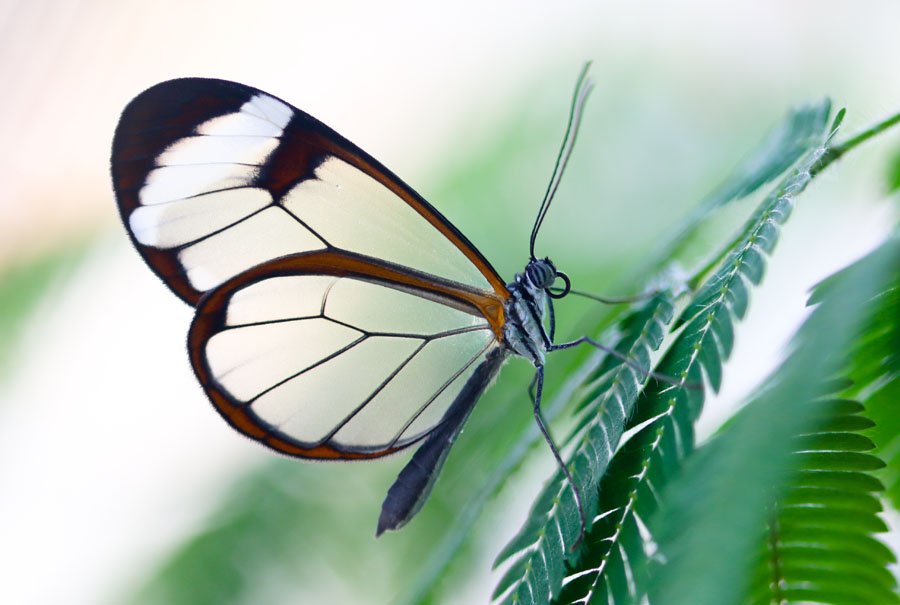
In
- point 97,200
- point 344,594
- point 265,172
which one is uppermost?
point 97,200

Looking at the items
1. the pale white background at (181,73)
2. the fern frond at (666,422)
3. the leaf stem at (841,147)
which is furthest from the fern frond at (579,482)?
the pale white background at (181,73)

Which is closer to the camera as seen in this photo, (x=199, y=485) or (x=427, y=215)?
(x=427, y=215)

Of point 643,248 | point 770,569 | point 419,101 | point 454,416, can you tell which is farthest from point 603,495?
point 419,101

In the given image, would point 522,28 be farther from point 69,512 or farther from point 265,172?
point 69,512

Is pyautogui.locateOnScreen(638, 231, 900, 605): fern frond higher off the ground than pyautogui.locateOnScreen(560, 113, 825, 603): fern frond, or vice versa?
pyautogui.locateOnScreen(638, 231, 900, 605): fern frond

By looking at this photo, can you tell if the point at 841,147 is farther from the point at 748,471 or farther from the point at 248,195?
the point at 248,195

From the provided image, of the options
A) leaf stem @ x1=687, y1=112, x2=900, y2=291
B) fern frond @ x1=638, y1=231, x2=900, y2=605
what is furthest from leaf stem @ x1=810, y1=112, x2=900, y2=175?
fern frond @ x1=638, y1=231, x2=900, y2=605

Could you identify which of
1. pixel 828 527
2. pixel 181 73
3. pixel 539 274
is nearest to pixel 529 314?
pixel 539 274

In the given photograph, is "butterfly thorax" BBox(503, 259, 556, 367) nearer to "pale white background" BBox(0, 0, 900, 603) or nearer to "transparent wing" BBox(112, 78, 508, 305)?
"transparent wing" BBox(112, 78, 508, 305)
